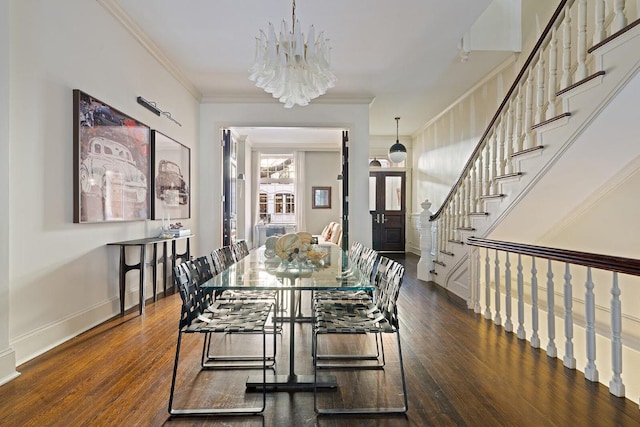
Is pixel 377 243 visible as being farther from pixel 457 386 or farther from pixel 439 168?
pixel 457 386

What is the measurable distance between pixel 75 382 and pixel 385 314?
6.33 ft

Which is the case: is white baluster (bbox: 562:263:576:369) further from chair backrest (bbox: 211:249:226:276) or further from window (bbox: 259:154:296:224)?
window (bbox: 259:154:296:224)

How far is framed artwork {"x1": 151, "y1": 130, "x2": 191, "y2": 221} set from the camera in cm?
435

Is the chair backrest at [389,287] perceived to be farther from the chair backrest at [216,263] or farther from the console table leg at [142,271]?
the console table leg at [142,271]

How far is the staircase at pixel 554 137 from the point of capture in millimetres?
2492

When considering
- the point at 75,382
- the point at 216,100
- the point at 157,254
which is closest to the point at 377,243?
the point at 216,100

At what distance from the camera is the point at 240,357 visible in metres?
2.65

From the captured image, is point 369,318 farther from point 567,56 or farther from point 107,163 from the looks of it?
point 107,163

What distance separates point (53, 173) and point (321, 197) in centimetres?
792

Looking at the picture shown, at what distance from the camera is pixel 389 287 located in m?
2.16

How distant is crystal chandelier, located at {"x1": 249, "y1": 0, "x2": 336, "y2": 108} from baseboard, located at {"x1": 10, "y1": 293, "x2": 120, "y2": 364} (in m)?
2.45

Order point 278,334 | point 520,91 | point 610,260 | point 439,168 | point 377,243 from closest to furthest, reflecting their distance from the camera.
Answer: point 610,260, point 278,334, point 520,91, point 439,168, point 377,243

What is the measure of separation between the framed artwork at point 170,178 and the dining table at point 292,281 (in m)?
2.18

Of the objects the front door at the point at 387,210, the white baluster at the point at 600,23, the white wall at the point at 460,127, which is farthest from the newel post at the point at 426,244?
the front door at the point at 387,210
